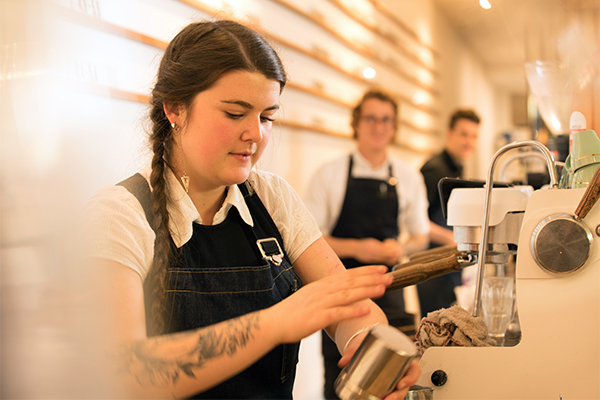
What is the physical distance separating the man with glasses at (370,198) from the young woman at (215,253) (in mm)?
849

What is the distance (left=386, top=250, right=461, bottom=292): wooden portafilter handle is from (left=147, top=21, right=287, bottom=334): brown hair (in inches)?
15.2

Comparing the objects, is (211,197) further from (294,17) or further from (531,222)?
(294,17)

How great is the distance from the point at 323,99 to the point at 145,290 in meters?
1.65

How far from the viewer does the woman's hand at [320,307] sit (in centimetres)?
67

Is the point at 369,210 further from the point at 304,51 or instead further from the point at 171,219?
the point at 171,219

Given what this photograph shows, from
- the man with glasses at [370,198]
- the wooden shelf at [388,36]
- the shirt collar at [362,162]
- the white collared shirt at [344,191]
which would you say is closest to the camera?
the man with glasses at [370,198]

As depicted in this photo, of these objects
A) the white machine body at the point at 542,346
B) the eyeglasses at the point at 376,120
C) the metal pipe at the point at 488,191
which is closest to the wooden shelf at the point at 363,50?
the eyeglasses at the point at 376,120

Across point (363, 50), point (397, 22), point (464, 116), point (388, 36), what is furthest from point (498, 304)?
point (397, 22)

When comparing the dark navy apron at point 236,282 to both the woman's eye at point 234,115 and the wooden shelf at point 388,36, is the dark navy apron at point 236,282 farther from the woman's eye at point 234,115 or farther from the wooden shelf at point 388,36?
the wooden shelf at point 388,36

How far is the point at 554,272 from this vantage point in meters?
0.79

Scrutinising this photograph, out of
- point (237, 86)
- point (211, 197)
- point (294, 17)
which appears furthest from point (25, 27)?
point (294, 17)

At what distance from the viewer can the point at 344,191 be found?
2066mm

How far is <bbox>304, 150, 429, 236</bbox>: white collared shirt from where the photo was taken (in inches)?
79.2

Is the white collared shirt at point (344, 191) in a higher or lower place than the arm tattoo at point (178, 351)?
higher
